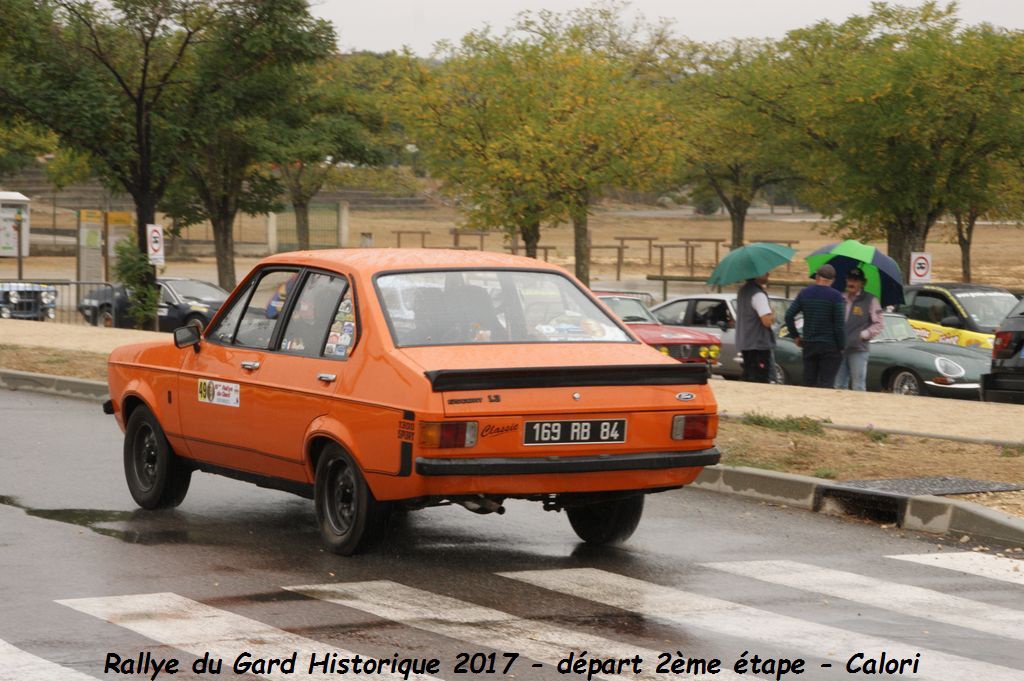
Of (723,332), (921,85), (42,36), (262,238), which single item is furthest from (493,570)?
(262,238)

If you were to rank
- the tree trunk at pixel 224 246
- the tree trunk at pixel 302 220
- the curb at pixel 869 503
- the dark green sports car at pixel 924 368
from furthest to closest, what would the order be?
the tree trunk at pixel 302 220 → the tree trunk at pixel 224 246 → the dark green sports car at pixel 924 368 → the curb at pixel 869 503

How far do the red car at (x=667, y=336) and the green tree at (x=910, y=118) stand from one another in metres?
12.8

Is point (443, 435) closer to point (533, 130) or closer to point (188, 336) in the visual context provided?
point (188, 336)

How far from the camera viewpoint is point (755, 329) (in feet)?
58.3

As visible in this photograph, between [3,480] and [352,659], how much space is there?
569cm

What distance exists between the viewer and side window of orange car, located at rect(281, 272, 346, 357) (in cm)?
866

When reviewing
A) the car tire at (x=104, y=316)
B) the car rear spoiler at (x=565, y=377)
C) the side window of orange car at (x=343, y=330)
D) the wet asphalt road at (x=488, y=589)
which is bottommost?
the car tire at (x=104, y=316)

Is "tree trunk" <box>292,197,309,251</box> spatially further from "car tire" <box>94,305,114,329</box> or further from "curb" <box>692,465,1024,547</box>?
"curb" <box>692,465,1024,547</box>

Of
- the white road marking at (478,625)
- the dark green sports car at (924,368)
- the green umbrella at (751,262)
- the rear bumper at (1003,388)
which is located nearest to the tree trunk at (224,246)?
the dark green sports car at (924,368)

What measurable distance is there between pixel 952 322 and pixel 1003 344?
5.95 metres

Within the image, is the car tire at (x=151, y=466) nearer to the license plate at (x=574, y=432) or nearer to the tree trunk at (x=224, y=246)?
the license plate at (x=574, y=432)

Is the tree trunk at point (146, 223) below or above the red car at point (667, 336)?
above

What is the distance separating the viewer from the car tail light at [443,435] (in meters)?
7.60

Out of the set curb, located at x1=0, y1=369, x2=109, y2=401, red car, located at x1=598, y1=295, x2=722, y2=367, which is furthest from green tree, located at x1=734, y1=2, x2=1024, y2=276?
curb, located at x1=0, y1=369, x2=109, y2=401
